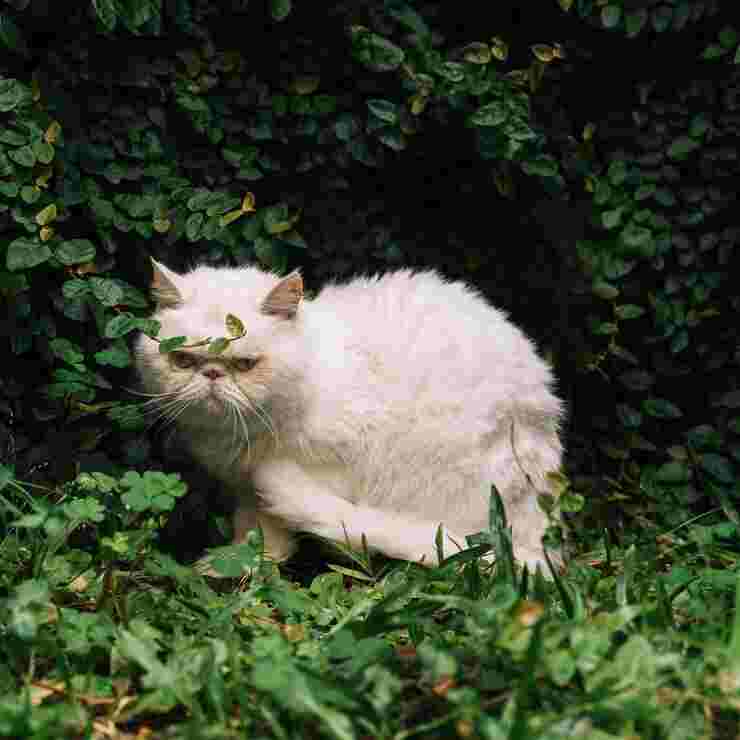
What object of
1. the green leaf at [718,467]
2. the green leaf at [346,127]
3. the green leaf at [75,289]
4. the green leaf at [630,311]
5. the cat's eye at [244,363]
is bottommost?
the green leaf at [718,467]

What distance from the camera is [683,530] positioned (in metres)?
3.89

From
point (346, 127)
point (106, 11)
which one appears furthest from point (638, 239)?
point (106, 11)

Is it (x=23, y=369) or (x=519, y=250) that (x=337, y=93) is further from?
(x=23, y=369)

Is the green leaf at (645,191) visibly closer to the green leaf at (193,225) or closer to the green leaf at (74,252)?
the green leaf at (193,225)

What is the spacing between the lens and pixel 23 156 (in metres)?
3.21

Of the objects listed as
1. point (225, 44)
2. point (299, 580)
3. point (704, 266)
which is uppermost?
point (225, 44)

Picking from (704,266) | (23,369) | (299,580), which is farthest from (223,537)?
(704,266)

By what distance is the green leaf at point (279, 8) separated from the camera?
12.0ft

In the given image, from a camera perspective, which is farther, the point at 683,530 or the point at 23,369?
the point at 683,530

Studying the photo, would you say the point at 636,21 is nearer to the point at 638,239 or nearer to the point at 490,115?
the point at 490,115

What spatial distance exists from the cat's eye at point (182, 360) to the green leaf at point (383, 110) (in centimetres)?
134

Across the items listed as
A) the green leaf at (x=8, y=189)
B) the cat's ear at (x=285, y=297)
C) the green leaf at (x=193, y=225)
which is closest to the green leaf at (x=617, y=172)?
the cat's ear at (x=285, y=297)

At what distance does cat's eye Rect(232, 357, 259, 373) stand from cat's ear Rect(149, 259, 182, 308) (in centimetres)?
30

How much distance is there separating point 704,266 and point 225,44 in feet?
7.29
